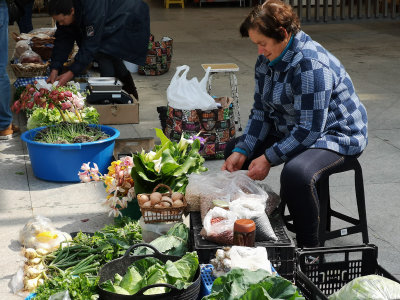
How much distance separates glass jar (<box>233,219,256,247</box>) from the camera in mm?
2883

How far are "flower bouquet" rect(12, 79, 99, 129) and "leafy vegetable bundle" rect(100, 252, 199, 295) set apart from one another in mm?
2651

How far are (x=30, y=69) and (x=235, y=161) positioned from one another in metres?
4.49

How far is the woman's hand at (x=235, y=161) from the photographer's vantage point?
12.3 ft

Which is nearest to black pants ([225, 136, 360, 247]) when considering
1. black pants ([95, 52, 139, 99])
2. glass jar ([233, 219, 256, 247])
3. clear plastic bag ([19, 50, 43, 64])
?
glass jar ([233, 219, 256, 247])

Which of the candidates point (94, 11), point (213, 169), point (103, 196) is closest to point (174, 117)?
point (213, 169)

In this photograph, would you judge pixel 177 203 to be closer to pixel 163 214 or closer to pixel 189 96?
pixel 163 214

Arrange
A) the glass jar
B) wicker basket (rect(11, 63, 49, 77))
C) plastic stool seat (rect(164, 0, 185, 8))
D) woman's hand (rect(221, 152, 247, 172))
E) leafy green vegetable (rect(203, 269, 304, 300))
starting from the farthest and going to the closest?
1. plastic stool seat (rect(164, 0, 185, 8))
2. wicker basket (rect(11, 63, 49, 77))
3. woman's hand (rect(221, 152, 247, 172))
4. the glass jar
5. leafy green vegetable (rect(203, 269, 304, 300))

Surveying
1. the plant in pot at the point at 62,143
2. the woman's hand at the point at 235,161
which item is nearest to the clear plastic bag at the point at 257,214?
the woman's hand at the point at 235,161

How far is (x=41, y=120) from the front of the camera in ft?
18.6

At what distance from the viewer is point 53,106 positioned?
5.39 meters

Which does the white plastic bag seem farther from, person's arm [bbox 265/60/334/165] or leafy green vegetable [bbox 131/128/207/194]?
person's arm [bbox 265/60/334/165]

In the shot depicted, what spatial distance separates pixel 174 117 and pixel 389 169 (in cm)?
184

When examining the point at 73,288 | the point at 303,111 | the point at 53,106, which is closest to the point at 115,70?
the point at 53,106

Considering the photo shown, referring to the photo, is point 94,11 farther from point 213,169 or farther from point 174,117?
point 213,169
